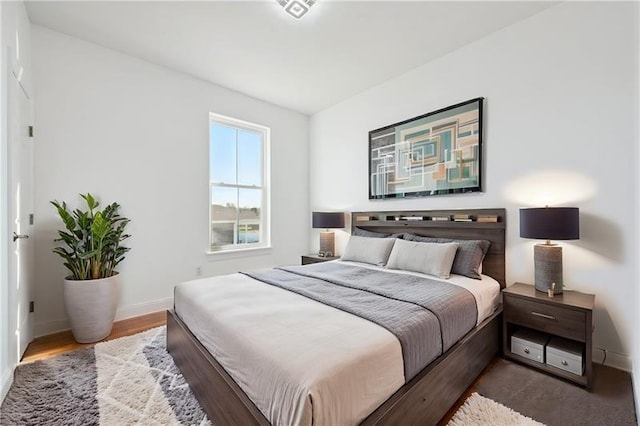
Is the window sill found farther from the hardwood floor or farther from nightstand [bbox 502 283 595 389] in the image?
nightstand [bbox 502 283 595 389]

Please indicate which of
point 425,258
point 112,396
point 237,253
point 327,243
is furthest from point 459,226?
point 112,396

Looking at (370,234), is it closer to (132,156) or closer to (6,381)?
(132,156)

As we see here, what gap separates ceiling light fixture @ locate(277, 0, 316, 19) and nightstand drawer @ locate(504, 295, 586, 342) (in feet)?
9.15

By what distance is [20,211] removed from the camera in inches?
86.6

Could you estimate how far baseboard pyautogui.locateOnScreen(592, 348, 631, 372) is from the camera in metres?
2.02

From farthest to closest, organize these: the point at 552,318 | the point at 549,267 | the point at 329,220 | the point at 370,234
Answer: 1. the point at 329,220
2. the point at 370,234
3. the point at 549,267
4. the point at 552,318

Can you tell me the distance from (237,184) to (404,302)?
3.03 m

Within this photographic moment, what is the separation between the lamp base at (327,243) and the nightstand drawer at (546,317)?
2.33 m

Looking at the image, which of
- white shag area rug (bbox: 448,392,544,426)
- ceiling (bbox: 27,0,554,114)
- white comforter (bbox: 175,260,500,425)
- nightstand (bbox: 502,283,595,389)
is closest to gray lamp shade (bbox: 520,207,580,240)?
nightstand (bbox: 502,283,595,389)

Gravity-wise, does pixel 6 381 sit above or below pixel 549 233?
below

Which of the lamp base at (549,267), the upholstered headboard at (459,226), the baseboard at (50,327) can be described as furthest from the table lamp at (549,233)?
the baseboard at (50,327)

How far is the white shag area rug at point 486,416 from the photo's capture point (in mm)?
1538

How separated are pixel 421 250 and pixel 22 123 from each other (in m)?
3.49

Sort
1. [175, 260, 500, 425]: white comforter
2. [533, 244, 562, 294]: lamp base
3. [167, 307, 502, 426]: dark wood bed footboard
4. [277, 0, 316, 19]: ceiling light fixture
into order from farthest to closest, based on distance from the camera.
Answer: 1. [277, 0, 316, 19]: ceiling light fixture
2. [533, 244, 562, 294]: lamp base
3. [167, 307, 502, 426]: dark wood bed footboard
4. [175, 260, 500, 425]: white comforter
